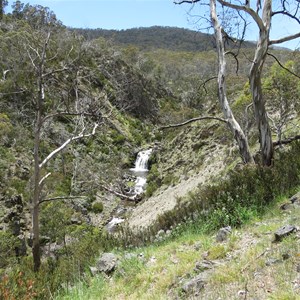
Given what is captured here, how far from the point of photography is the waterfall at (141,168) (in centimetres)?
3215

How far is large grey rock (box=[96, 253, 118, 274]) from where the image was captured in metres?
4.53

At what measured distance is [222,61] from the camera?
24.8ft

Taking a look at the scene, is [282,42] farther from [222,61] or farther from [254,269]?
[254,269]

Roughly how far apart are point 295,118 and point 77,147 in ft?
80.7

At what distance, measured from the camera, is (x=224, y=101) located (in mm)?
7340

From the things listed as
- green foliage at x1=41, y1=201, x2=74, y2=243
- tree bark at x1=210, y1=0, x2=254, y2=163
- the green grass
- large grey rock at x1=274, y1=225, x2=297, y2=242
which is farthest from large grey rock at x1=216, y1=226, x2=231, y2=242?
green foliage at x1=41, y1=201, x2=74, y2=243

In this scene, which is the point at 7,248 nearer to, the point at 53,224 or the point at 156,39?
the point at 53,224

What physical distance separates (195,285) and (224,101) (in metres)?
4.99

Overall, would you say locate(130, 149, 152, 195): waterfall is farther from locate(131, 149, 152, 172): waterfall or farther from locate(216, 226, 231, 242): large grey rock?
locate(216, 226, 231, 242): large grey rock

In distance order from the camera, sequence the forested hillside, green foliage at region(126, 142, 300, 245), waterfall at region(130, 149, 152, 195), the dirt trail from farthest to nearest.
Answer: waterfall at region(130, 149, 152, 195)
the dirt trail
green foliage at region(126, 142, 300, 245)
the forested hillside

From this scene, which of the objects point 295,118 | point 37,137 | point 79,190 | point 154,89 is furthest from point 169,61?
point 37,137

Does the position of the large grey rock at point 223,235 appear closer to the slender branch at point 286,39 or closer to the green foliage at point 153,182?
the slender branch at point 286,39

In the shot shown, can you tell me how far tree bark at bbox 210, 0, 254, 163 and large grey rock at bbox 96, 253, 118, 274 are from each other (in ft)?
12.1

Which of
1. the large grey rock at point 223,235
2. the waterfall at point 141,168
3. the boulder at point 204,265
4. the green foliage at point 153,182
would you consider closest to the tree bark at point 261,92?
the large grey rock at point 223,235
